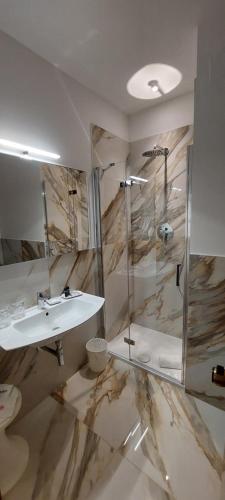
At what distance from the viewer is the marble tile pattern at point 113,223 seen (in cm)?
224

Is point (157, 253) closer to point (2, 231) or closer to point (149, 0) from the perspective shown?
point (2, 231)

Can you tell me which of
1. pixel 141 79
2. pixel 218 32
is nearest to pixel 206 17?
pixel 218 32

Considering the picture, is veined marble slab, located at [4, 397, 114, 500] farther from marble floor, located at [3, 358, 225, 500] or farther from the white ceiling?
the white ceiling

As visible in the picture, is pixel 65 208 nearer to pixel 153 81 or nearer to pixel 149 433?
pixel 153 81

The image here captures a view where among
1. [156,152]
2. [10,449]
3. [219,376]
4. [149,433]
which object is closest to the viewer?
[219,376]

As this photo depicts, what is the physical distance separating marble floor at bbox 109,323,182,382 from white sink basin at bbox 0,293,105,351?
92 cm

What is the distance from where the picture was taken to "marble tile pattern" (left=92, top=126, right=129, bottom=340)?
7.35 feet

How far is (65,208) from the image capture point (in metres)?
1.88

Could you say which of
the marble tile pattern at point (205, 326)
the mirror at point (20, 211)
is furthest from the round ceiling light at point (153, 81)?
the marble tile pattern at point (205, 326)

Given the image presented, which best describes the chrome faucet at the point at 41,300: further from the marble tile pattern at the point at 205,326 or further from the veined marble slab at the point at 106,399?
the marble tile pattern at the point at 205,326

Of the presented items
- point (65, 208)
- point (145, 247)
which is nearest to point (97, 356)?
point (145, 247)

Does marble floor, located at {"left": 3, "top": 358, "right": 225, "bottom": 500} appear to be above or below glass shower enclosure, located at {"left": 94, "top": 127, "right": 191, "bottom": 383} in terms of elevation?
below

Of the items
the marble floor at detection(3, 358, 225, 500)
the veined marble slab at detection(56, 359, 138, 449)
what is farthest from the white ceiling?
the veined marble slab at detection(56, 359, 138, 449)

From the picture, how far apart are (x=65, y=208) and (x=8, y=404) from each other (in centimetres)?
140
